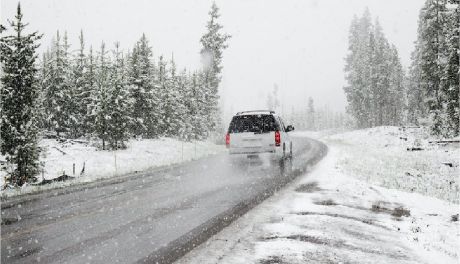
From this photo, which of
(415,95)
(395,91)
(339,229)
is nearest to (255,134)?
(339,229)

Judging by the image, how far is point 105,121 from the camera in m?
29.0

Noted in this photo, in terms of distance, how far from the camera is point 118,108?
94.0 ft

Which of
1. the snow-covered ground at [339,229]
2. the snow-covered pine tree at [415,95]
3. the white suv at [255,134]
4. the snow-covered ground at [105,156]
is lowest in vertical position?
the snow-covered ground at [339,229]

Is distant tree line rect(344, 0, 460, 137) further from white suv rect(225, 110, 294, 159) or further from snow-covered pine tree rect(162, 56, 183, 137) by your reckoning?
snow-covered pine tree rect(162, 56, 183, 137)

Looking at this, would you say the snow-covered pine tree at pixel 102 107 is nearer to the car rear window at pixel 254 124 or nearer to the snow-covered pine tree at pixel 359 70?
the car rear window at pixel 254 124

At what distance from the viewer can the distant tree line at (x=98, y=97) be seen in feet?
58.4

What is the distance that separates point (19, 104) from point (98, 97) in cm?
1107


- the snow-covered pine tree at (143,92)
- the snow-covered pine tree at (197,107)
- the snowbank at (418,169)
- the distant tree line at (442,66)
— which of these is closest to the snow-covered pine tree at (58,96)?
the snow-covered pine tree at (143,92)

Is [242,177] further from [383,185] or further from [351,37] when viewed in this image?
[351,37]

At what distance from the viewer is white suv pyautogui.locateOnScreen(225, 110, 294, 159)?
53.7 feet

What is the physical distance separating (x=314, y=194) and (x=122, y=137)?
855 inches

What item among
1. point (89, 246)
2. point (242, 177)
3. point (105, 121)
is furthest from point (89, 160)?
point (89, 246)

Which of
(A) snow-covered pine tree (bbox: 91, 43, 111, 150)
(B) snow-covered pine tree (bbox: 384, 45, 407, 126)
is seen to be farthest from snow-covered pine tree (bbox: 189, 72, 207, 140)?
(B) snow-covered pine tree (bbox: 384, 45, 407, 126)

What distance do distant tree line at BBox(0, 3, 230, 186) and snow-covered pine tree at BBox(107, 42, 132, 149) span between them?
0.22 ft
